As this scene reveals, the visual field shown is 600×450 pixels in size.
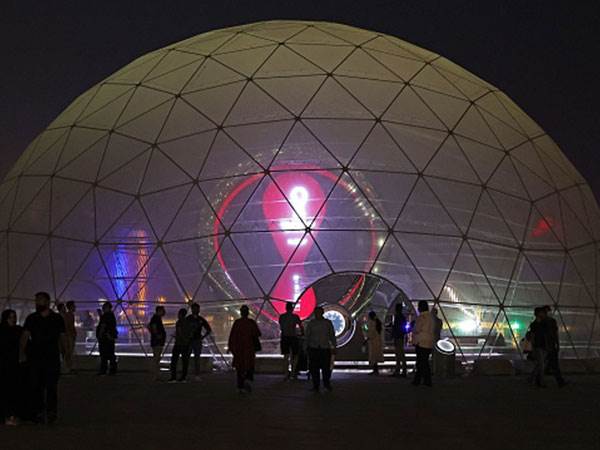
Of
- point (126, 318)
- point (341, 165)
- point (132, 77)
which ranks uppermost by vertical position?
point (132, 77)

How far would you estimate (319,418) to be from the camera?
32.0ft

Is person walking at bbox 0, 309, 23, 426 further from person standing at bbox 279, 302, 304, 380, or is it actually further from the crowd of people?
person standing at bbox 279, 302, 304, 380

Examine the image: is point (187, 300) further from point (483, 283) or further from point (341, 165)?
point (483, 283)

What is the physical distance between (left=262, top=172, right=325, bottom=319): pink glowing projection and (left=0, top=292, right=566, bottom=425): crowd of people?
1343 mm

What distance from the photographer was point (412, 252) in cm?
2053

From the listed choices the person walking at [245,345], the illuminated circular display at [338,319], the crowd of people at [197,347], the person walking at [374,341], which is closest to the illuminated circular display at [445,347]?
the crowd of people at [197,347]

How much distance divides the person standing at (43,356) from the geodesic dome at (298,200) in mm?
10364

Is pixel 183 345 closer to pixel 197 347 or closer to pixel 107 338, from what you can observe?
pixel 197 347

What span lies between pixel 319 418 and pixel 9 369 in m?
3.71

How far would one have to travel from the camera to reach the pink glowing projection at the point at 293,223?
65.6ft

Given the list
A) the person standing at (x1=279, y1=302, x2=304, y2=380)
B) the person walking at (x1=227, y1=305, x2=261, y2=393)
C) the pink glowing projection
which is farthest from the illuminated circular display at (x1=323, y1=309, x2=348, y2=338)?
the person walking at (x1=227, y1=305, x2=261, y2=393)

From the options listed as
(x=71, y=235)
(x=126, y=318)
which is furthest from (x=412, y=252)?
(x=71, y=235)

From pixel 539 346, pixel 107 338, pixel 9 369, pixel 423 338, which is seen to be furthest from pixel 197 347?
pixel 9 369

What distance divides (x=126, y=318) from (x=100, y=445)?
43.4 feet
